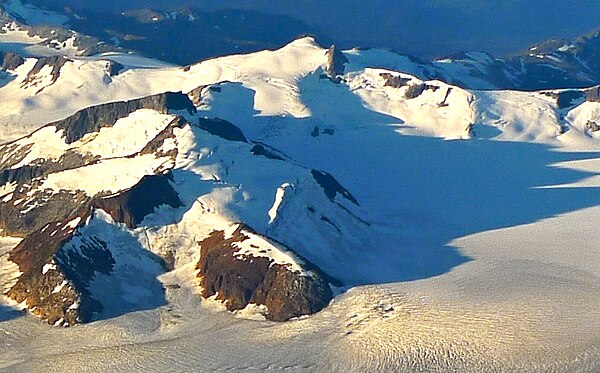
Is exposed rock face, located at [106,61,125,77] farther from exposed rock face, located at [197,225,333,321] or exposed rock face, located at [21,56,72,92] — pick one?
exposed rock face, located at [197,225,333,321]

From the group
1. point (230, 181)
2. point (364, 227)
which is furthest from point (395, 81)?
point (230, 181)

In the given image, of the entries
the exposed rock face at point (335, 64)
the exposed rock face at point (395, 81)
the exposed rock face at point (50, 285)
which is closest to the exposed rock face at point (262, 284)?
the exposed rock face at point (50, 285)

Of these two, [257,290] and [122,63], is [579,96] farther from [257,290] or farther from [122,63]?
[257,290]

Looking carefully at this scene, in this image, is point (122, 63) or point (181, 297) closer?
point (181, 297)

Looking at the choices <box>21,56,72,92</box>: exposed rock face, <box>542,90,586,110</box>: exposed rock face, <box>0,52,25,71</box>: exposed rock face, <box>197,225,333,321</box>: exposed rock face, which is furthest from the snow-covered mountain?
<box>0,52,25,71</box>: exposed rock face

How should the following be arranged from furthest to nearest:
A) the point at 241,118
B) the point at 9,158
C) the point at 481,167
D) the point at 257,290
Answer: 1. the point at 241,118
2. the point at 481,167
3. the point at 9,158
4. the point at 257,290

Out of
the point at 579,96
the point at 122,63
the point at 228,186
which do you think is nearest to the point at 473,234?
Answer: the point at 228,186

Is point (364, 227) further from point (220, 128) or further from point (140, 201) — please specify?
point (220, 128)
